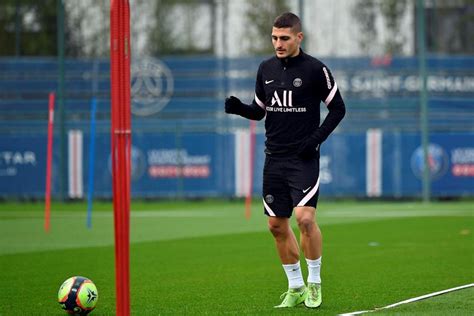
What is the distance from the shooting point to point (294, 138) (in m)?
9.18

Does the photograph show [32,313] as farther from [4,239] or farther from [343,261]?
[4,239]

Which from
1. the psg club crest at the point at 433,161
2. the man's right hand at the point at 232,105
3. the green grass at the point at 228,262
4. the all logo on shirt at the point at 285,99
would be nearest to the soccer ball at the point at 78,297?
the green grass at the point at 228,262

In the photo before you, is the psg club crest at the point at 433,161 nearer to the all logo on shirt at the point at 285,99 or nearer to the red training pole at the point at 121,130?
the all logo on shirt at the point at 285,99

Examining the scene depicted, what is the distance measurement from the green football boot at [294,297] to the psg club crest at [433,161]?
2135 cm

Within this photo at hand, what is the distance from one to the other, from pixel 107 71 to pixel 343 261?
70.8ft

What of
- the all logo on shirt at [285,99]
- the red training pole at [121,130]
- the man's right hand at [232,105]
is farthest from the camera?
the man's right hand at [232,105]

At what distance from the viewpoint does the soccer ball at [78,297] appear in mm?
8680

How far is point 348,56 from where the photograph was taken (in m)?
33.2

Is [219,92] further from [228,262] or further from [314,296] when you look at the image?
[314,296]

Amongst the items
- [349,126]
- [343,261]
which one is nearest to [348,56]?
[349,126]

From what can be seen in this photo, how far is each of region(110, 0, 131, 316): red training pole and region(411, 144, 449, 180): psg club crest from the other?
23985mm

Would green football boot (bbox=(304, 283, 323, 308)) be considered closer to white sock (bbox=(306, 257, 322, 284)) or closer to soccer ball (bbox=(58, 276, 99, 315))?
white sock (bbox=(306, 257, 322, 284))

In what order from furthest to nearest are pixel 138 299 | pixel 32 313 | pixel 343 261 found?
pixel 343 261 < pixel 138 299 < pixel 32 313

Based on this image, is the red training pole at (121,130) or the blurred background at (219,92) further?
the blurred background at (219,92)
